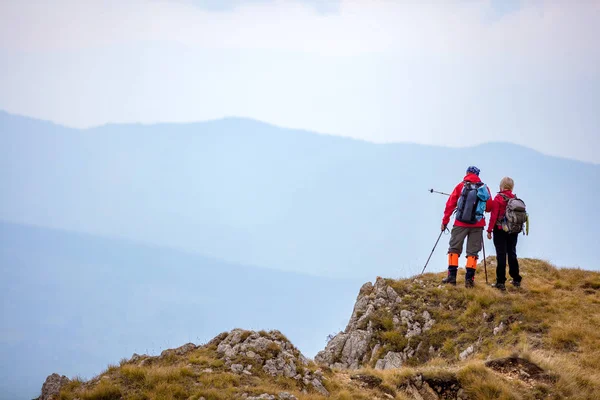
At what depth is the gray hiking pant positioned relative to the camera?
18312mm

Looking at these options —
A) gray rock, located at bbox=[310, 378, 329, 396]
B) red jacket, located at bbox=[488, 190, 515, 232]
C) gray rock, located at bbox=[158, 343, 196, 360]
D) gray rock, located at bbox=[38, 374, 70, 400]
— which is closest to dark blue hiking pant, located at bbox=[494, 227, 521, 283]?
red jacket, located at bbox=[488, 190, 515, 232]

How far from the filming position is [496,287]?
1841 centimetres

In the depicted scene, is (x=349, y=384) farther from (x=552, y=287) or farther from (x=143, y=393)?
(x=552, y=287)

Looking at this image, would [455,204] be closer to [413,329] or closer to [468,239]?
[468,239]

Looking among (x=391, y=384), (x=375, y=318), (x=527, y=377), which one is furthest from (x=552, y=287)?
(x=391, y=384)

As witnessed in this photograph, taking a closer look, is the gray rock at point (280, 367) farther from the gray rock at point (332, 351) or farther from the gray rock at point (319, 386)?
the gray rock at point (332, 351)

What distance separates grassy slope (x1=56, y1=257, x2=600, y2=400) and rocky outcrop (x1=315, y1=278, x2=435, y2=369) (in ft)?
0.79

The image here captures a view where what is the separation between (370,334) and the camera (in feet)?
56.7

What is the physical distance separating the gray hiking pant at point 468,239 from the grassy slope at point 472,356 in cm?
127

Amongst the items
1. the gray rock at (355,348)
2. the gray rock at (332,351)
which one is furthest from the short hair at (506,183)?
the gray rock at (332,351)

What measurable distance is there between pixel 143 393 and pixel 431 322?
1011cm

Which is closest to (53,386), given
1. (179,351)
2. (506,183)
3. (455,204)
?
(179,351)

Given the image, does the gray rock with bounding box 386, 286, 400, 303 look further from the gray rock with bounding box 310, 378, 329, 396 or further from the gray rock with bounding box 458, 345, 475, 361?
the gray rock with bounding box 310, 378, 329, 396

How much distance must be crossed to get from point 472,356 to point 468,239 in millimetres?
4748
